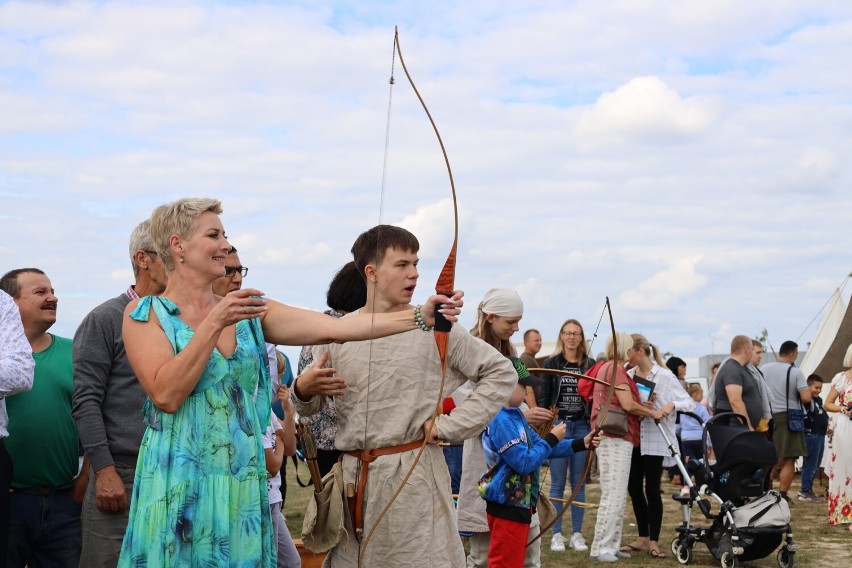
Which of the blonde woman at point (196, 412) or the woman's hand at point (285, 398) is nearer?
the blonde woman at point (196, 412)

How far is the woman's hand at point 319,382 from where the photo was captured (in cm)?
333

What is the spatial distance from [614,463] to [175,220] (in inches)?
209

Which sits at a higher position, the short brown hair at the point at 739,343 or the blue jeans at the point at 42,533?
the short brown hair at the point at 739,343

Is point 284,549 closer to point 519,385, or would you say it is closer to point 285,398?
point 285,398

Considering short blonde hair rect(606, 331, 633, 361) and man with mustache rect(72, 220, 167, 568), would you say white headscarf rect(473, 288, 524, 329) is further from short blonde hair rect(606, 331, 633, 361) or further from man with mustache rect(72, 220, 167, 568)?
short blonde hair rect(606, 331, 633, 361)

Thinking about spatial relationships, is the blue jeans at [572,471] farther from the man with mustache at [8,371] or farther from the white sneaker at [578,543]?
the man with mustache at [8,371]

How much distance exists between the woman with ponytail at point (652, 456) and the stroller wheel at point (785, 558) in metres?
0.85

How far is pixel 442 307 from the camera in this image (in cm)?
283

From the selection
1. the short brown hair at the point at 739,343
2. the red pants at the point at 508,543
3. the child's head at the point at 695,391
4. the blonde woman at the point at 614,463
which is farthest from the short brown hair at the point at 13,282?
the child's head at the point at 695,391

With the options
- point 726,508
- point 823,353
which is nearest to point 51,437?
point 726,508

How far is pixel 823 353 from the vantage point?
1667cm

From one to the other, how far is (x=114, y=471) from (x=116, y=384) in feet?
1.01

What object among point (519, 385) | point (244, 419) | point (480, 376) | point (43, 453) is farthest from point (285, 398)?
point (519, 385)

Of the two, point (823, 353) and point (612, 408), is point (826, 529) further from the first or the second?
point (823, 353)
